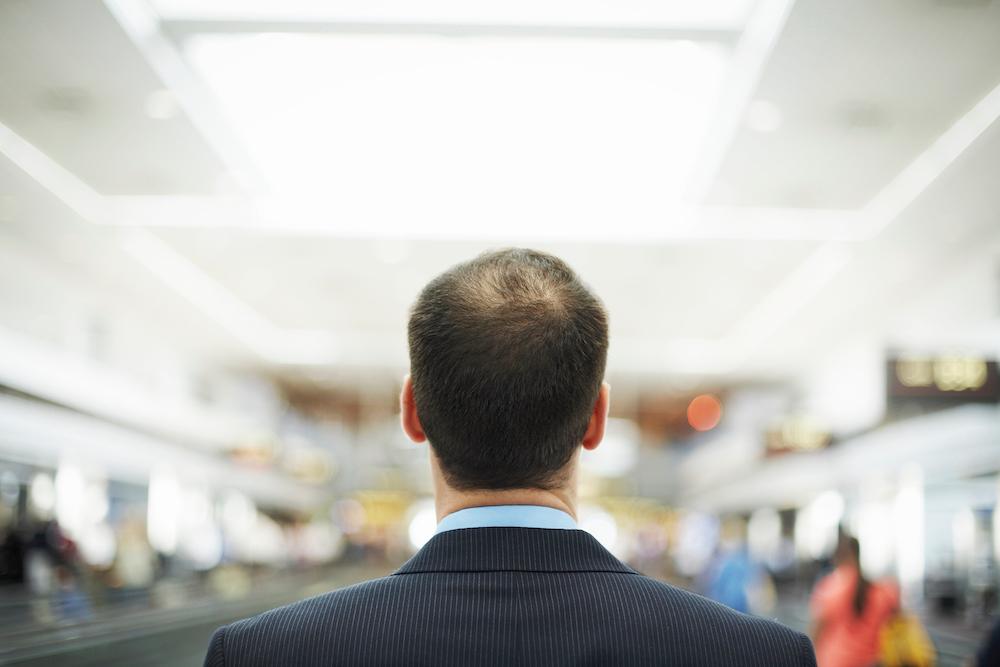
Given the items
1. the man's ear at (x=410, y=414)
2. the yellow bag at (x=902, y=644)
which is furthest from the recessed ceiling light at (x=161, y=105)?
the man's ear at (x=410, y=414)

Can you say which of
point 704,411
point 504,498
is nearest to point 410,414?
point 504,498

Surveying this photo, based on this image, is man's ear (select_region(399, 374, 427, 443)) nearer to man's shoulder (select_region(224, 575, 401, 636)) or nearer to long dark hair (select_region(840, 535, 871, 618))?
man's shoulder (select_region(224, 575, 401, 636))

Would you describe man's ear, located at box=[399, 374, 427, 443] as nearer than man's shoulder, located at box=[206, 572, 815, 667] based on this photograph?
No

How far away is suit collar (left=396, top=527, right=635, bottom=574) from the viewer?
1151 mm

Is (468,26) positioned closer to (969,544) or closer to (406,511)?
(969,544)

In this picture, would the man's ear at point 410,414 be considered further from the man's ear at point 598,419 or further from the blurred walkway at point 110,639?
the blurred walkway at point 110,639

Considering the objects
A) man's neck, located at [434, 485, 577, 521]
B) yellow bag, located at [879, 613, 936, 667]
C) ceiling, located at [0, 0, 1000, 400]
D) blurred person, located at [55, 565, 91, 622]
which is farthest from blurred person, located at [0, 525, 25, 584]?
man's neck, located at [434, 485, 577, 521]

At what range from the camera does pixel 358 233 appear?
13.4m

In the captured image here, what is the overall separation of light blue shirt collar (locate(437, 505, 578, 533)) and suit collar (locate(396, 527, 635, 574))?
0.04 feet

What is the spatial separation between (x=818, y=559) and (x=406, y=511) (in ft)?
64.2

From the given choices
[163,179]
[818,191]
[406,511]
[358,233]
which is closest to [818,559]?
[818,191]

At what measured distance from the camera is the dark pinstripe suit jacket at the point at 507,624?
3.58 feet

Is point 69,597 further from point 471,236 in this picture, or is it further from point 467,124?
point 467,124

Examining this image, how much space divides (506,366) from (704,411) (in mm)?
27533
